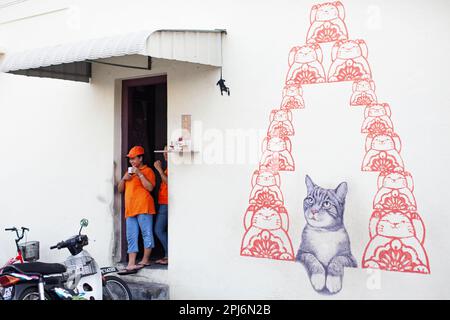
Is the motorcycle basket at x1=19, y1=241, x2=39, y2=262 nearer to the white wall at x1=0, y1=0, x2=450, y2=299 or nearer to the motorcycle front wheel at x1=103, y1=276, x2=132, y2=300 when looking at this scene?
the white wall at x1=0, y1=0, x2=450, y2=299

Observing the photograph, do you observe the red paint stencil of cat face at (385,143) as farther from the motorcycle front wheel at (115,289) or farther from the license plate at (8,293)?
the license plate at (8,293)

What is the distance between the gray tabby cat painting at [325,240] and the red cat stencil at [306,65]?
1099mm

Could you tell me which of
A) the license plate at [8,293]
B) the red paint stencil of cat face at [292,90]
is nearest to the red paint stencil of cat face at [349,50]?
the red paint stencil of cat face at [292,90]

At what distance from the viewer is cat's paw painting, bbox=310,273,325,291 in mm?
5895

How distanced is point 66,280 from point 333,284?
2918 millimetres

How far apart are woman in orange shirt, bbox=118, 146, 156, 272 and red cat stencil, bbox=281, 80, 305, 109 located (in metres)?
2.17

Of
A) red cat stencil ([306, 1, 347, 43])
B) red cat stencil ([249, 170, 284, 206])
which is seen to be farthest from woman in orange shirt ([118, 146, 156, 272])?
red cat stencil ([306, 1, 347, 43])

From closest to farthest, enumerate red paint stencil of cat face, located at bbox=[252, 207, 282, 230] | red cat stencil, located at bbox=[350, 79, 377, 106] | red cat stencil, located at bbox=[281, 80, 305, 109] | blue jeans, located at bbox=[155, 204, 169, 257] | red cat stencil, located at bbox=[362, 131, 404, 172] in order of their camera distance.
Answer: red cat stencil, located at bbox=[362, 131, 404, 172] → red cat stencil, located at bbox=[350, 79, 377, 106] → red cat stencil, located at bbox=[281, 80, 305, 109] → red paint stencil of cat face, located at bbox=[252, 207, 282, 230] → blue jeans, located at bbox=[155, 204, 169, 257]

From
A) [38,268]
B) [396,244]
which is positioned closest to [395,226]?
[396,244]

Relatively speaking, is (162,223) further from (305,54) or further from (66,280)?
(305,54)

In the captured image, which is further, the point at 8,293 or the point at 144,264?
the point at 144,264

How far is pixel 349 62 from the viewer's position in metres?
5.81

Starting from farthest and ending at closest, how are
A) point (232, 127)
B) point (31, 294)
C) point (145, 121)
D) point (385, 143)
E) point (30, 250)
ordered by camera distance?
point (145, 121), point (30, 250), point (232, 127), point (31, 294), point (385, 143)

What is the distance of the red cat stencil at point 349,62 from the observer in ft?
18.8
